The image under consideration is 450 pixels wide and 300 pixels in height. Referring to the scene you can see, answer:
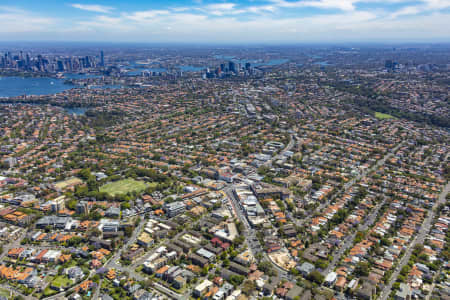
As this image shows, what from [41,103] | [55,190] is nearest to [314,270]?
[55,190]

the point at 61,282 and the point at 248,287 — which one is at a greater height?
the point at 248,287

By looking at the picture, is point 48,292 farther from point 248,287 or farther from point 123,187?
point 123,187

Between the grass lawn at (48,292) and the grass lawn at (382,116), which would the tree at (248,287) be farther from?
the grass lawn at (382,116)

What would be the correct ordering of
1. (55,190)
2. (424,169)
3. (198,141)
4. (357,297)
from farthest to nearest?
(198,141) < (424,169) < (55,190) < (357,297)

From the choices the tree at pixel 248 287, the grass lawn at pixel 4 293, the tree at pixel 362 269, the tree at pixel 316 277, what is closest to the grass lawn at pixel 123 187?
the grass lawn at pixel 4 293

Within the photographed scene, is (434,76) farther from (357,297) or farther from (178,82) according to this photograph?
(357,297)

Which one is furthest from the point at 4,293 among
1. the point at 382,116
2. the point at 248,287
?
the point at 382,116
